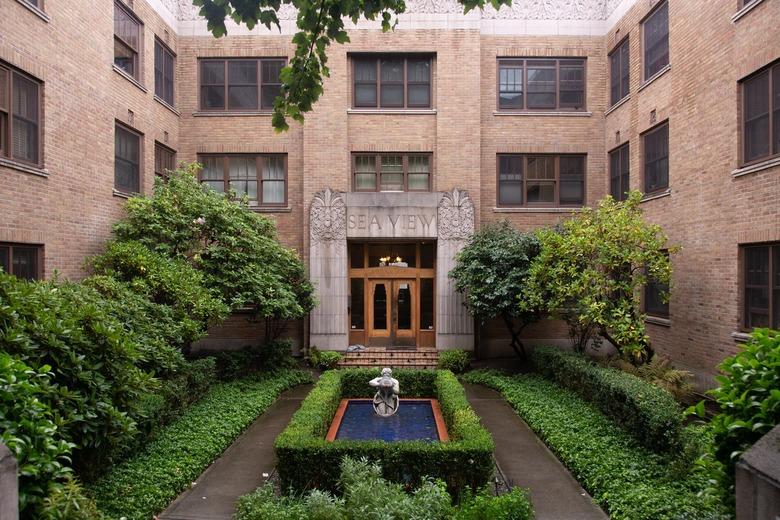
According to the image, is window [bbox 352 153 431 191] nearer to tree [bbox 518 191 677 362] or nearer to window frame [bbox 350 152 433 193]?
window frame [bbox 350 152 433 193]

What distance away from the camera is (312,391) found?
11805mm

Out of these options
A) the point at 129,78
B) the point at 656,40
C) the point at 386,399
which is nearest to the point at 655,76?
the point at 656,40

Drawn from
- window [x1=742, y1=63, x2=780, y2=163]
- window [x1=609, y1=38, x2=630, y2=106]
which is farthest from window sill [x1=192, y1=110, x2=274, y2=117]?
window [x1=742, y1=63, x2=780, y2=163]

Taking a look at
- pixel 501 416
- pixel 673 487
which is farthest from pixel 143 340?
pixel 673 487

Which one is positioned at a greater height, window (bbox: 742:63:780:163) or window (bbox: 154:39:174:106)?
window (bbox: 154:39:174:106)

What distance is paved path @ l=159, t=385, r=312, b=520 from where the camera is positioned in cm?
739

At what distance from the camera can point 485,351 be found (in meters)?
19.3

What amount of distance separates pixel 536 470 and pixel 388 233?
35.6 ft

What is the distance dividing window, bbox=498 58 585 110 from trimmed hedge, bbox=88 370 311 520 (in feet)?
45.1

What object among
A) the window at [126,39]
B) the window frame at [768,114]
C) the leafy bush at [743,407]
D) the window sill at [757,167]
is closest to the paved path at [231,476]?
the leafy bush at [743,407]

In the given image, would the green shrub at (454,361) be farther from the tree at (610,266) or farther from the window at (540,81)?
the window at (540,81)

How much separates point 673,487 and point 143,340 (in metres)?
9.01

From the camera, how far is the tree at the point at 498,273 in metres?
15.8

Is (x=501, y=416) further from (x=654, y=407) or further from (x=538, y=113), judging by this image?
(x=538, y=113)
